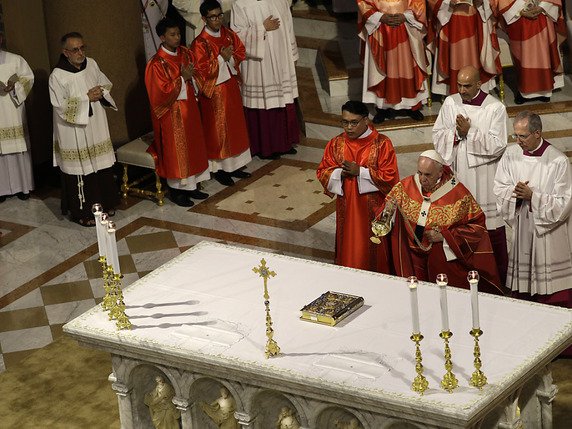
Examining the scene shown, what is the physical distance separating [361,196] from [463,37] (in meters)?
3.74

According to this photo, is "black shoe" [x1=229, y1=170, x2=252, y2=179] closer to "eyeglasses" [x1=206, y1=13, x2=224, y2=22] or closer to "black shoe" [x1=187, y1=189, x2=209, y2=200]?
"black shoe" [x1=187, y1=189, x2=209, y2=200]

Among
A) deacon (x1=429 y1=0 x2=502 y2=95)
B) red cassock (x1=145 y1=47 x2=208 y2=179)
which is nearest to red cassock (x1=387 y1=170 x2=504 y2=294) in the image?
red cassock (x1=145 y1=47 x2=208 y2=179)

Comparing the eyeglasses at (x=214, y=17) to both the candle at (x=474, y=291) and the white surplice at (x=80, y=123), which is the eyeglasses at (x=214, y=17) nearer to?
the white surplice at (x=80, y=123)

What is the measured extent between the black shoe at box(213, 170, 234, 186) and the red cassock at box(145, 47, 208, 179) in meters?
0.38

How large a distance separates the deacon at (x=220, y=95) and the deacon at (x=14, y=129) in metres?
1.51

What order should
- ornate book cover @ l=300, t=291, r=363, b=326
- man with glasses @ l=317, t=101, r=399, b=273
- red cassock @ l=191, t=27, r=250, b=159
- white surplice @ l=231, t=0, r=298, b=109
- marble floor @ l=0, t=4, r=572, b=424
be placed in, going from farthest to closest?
white surplice @ l=231, t=0, r=298, b=109, red cassock @ l=191, t=27, r=250, b=159, marble floor @ l=0, t=4, r=572, b=424, man with glasses @ l=317, t=101, r=399, b=273, ornate book cover @ l=300, t=291, r=363, b=326

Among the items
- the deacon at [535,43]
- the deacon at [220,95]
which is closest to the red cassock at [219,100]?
the deacon at [220,95]

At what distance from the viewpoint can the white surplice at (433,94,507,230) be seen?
9.56 m

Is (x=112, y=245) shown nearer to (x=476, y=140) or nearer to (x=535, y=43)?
(x=476, y=140)

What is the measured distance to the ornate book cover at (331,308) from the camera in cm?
742

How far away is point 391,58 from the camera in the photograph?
12.7 m

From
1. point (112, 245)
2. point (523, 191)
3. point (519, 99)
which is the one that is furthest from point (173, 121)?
point (112, 245)

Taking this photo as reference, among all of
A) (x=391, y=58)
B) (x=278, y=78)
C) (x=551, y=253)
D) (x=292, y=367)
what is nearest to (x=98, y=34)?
(x=278, y=78)

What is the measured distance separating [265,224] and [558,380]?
141 inches
